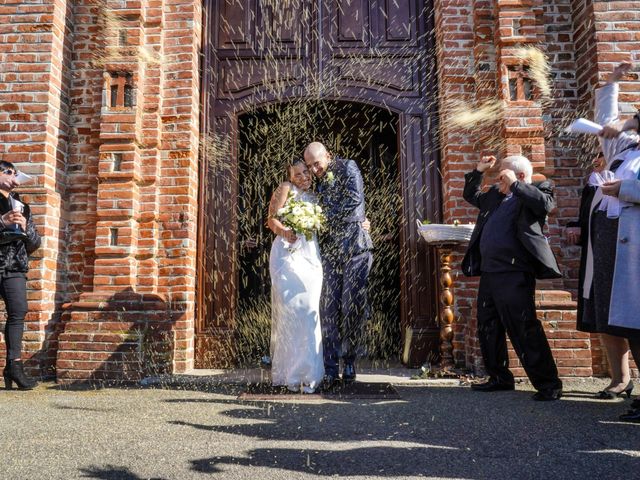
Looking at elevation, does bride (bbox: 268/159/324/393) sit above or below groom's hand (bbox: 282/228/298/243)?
below

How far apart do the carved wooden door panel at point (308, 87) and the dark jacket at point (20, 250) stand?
1813 millimetres

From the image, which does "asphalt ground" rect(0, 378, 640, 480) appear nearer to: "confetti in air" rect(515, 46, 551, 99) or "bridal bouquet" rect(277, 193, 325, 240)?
"bridal bouquet" rect(277, 193, 325, 240)

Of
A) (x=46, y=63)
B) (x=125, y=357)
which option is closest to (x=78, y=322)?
(x=125, y=357)

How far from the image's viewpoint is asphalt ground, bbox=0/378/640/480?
265cm

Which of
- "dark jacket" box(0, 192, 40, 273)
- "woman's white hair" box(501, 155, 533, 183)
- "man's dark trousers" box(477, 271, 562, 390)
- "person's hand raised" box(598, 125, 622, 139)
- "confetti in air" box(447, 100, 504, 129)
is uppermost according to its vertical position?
"confetti in air" box(447, 100, 504, 129)

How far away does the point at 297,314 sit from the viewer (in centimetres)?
504

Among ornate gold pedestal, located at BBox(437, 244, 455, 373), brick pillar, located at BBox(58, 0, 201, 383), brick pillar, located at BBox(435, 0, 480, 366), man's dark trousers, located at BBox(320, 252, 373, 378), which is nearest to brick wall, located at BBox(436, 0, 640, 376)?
brick pillar, located at BBox(435, 0, 480, 366)

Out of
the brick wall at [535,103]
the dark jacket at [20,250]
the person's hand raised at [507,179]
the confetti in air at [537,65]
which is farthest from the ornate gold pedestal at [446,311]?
the dark jacket at [20,250]

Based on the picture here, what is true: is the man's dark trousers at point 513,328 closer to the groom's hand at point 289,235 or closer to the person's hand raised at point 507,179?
the person's hand raised at point 507,179

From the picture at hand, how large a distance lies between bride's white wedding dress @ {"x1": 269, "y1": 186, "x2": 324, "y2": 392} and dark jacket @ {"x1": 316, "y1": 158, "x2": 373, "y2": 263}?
213mm

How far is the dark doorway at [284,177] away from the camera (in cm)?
755

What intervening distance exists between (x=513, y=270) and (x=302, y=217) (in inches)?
73.5

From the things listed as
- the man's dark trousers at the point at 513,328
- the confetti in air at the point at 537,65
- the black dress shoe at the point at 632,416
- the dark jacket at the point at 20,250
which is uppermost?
the confetti in air at the point at 537,65

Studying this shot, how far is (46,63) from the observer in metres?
5.96
